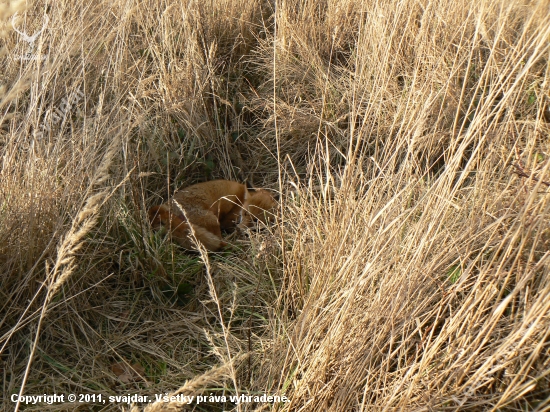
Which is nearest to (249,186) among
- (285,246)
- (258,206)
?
(258,206)

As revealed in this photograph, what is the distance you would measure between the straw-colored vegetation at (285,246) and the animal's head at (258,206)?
9 centimetres

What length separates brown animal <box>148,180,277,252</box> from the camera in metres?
2.61

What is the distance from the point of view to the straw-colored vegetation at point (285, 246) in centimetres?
153

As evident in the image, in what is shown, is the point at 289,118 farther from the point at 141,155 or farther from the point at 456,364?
the point at 456,364

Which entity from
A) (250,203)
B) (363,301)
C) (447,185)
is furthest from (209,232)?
(447,185)

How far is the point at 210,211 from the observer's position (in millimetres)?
2775

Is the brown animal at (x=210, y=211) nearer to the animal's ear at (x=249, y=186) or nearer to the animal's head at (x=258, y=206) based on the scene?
the animal's head at (x=258, y=206)

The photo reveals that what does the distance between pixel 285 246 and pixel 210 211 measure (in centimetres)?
53

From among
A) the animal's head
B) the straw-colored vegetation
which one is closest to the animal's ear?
the straw-colored vegetation

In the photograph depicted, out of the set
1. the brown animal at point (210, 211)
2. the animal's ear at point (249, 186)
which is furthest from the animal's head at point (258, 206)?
the animal's ear at point (249, 186)

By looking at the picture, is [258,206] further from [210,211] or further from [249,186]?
[249,186]

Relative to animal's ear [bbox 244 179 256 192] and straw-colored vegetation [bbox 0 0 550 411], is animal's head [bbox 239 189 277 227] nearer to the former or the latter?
straw-colored vegetation [bbox 0 0 550 411]

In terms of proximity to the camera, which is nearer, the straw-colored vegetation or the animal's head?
the straw-colored vegetation

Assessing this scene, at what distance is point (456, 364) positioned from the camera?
1493 mm
